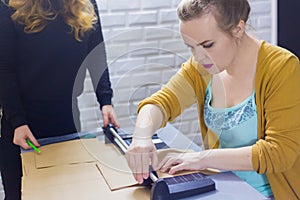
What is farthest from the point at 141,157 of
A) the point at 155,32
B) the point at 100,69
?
the point at 155,32

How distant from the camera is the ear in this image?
113 cm

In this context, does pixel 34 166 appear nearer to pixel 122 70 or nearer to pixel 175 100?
pixel 175 100

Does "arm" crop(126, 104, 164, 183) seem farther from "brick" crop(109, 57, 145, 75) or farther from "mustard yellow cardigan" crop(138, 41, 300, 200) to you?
"brick" crop(109, 57, 145, 75)

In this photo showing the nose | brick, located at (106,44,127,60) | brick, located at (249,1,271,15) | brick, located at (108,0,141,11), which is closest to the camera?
the nose

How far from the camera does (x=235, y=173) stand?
3.64 feet

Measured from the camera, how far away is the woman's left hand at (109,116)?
1437 millimetres

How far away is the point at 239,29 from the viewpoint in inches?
44.6

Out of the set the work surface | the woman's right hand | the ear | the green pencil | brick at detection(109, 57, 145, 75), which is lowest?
the work surface

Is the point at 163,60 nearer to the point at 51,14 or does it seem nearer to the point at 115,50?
the point at 115,50

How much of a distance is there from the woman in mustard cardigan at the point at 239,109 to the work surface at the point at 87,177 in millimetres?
49

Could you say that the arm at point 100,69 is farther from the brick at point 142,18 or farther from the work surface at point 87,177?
the brick at point 142,18

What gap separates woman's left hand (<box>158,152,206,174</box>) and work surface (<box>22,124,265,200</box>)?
0.05 meters

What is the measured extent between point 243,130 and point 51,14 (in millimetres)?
725

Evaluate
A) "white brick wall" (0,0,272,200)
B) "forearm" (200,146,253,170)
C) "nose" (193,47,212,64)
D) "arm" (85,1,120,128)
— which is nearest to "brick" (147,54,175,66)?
"white brick wall" (0,0,272,200)
